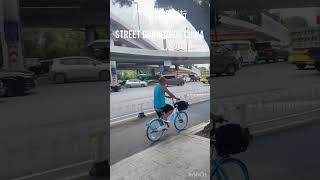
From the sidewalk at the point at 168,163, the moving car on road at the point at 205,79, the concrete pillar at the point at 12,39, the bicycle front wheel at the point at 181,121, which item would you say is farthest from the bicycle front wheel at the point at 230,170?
the concrete pillar at the point at 12,39

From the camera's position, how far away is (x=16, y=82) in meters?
2.70

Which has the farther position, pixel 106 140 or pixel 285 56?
pixel 285 56

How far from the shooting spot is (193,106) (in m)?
2.82

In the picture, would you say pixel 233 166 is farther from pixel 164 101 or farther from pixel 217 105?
pixel 164 101

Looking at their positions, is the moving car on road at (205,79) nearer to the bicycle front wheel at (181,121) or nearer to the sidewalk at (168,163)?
the bicycle front wheel at (181,121)

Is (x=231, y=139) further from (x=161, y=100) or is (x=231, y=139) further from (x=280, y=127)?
(x=161, y=100)

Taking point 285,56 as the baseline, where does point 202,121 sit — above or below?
below

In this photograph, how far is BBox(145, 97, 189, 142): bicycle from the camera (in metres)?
2.79

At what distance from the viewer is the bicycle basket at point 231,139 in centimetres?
287

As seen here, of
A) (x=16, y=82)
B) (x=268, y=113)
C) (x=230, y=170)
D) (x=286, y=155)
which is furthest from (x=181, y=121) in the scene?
(x=16, y=82)

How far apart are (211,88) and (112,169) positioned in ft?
2.80

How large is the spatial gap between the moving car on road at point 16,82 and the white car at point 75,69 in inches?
4.9

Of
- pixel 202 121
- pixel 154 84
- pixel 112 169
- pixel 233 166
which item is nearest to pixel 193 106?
pixel 202 121

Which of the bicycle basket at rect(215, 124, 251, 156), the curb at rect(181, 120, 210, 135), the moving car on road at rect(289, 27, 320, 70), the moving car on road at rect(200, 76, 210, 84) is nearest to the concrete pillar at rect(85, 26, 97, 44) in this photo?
the moving car on road at rect(200, 76, 210, 84)
